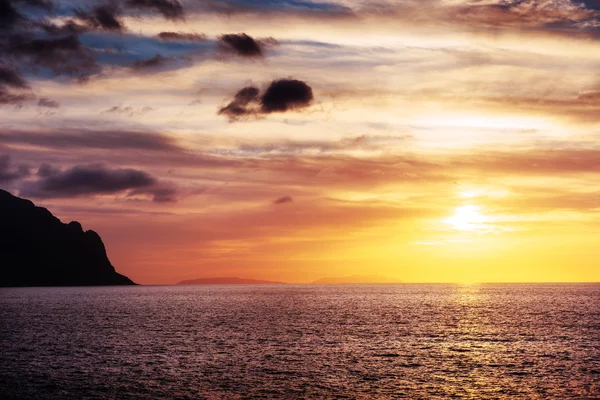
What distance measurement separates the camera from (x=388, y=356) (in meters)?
85.8

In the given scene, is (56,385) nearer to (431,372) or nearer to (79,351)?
(79,351)

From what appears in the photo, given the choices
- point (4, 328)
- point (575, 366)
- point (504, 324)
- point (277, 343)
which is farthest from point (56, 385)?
point (504, 324)

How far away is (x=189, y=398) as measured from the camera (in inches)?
2298

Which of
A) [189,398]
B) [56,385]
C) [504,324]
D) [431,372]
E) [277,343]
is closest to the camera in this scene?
[189,398]

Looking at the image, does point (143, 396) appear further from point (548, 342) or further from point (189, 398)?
point (548, 342)

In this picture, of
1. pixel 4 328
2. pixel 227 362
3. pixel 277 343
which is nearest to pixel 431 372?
pixel 227 362

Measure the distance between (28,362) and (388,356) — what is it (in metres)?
49.4

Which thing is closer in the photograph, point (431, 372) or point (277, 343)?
point (431, 372)

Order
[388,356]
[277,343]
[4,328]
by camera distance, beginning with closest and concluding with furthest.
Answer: [388,356] → [277,343] → [4,328]

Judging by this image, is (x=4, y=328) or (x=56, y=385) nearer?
(x=56, y=385)

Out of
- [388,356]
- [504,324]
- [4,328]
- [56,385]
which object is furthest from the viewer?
[504,324]

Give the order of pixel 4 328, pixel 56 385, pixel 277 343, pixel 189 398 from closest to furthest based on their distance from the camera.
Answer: pixel 189 398
pixel 56 385
pixel 277 343
pixel 4 328

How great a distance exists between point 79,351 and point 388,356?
153 ft

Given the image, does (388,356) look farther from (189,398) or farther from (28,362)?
(28,362)
